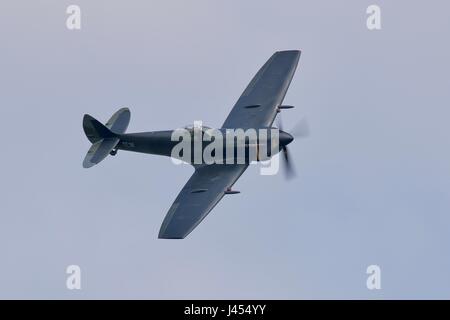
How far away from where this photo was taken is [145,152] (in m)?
65.4

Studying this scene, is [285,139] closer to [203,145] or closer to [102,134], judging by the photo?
[203,145]

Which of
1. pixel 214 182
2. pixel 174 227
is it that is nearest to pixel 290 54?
pixel 214 182

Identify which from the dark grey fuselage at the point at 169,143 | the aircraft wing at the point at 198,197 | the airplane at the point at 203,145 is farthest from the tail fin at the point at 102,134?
the aircraft wing at the point at 198,197

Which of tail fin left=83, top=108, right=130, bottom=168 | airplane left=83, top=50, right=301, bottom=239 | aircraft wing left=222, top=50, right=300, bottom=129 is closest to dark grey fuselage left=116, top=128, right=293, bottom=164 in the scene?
airplane left=83, top=50, right=301, bottom=239

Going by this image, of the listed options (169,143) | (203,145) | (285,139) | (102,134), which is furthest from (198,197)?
(102,134)

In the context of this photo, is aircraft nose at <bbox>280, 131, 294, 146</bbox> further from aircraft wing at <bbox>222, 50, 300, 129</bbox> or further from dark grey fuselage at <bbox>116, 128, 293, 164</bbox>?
aircraft wing at <bbox>222, 50, 300, 129</bbox>

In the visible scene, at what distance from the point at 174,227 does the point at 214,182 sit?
472cm

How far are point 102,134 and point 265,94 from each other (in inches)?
372

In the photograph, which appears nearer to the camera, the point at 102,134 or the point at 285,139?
the point at 285,139

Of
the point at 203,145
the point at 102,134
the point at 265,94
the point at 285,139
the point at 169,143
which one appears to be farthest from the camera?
the point at 265,94

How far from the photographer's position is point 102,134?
65.6 metres

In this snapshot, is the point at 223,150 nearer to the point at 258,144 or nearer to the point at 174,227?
the point at 258,144

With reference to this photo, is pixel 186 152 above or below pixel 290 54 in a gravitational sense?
below

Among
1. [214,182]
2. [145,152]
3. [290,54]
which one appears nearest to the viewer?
[214,182]
